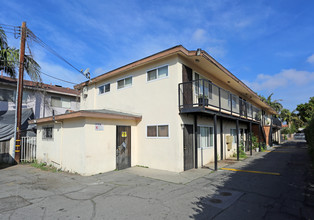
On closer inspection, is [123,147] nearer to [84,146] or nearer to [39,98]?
[84,146]

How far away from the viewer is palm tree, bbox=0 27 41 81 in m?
10.9

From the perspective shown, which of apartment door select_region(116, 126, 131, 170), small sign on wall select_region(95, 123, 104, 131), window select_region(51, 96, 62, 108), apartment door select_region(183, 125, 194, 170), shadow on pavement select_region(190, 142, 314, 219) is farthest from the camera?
window select_region(51, 96, 62, 108)

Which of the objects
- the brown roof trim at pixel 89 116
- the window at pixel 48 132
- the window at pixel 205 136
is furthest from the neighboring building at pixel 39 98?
the window at pixel 205 136

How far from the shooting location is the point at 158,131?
363 inches

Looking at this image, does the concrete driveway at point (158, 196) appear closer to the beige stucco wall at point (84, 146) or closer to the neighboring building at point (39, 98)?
the beige stucco wall at point (84, 146)

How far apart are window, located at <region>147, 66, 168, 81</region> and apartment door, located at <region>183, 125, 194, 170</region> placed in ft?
→ 9.28

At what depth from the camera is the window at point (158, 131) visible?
29.2 ft

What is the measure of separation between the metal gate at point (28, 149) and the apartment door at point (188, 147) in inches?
384

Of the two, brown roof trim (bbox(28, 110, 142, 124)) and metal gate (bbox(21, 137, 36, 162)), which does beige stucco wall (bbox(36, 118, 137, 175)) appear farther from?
metal gate (bbox(21, 137, 36, 162))

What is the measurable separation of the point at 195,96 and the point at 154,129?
2.83 m

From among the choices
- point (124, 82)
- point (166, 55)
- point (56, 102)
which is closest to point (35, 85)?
point (56, 102)

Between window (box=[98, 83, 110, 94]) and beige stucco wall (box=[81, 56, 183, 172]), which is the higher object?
window (box=[98, 83, 110, 94])

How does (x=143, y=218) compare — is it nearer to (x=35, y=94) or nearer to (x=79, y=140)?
(x=79, y=140)

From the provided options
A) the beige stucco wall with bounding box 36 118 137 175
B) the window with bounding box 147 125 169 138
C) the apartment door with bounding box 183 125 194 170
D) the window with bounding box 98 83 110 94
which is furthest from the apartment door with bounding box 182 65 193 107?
the window with bounding box 98 83 110 94
